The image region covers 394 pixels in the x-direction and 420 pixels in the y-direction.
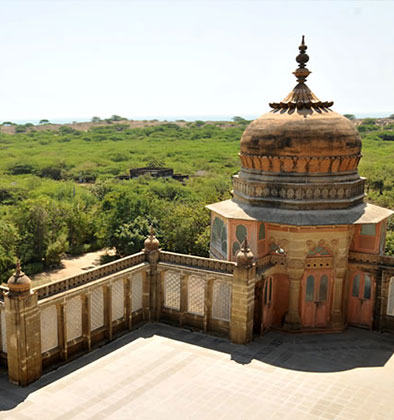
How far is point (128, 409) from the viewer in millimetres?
16203

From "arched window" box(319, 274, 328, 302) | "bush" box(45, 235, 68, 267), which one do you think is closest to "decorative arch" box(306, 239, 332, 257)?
"arched window" box(319, 274, 328, 302)

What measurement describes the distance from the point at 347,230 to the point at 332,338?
472 cm

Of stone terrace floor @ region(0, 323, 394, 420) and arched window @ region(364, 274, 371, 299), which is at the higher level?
arched window @ region(364, 274, 371, 299)

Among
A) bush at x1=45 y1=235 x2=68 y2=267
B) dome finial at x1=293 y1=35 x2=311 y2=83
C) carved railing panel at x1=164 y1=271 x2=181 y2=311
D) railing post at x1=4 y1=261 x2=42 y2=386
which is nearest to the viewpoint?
railing post at x1=4 y1=261 x2=42 y2=386

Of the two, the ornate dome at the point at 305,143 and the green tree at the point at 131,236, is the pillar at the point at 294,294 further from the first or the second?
the green tree at the point at 131,236

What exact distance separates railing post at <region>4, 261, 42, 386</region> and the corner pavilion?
925 cm

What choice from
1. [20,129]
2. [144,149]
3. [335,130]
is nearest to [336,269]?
[335,130]

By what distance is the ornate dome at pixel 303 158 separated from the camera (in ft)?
74.0

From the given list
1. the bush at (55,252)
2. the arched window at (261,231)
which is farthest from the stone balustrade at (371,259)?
the bush at (55,252)

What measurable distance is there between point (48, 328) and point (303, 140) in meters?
13.0

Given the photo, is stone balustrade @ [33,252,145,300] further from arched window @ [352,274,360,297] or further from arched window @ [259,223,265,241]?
arched window @ [352,274,360,297]

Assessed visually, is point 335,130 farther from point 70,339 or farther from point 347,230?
point 70,339

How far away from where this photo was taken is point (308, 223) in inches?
854

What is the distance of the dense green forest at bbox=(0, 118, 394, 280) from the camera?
1403 inches
